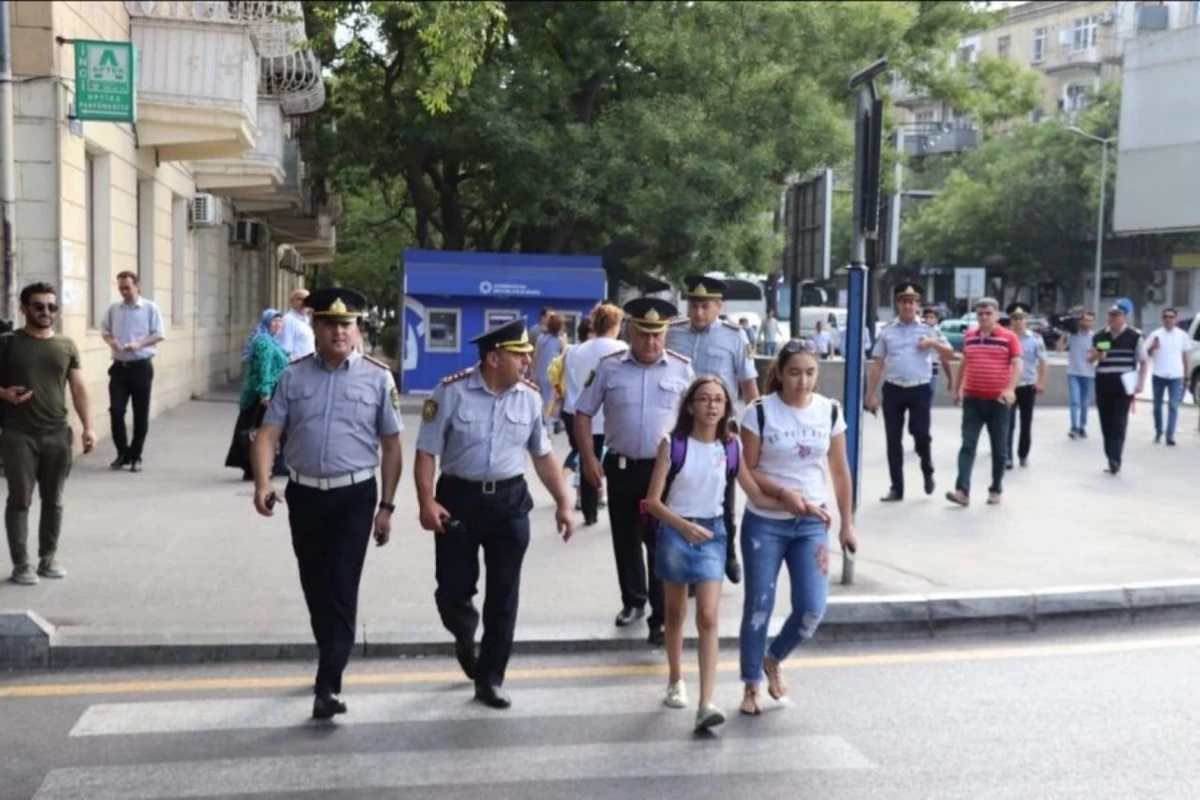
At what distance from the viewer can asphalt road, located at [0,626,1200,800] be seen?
5066mm

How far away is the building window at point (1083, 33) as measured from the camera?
6625cm

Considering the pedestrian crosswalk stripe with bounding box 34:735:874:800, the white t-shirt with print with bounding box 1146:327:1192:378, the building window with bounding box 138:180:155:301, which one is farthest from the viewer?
the white t-shirt with print with bounding box 1146:327:1192:378

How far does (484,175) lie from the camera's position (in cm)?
2891

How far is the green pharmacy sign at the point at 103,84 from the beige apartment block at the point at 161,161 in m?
0.31

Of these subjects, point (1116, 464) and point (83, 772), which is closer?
point (83, 772)

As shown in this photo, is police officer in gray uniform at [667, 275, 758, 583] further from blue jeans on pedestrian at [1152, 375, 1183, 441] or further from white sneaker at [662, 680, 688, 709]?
blue jeans on pedestrian at [1152, 375, 1183, 441]

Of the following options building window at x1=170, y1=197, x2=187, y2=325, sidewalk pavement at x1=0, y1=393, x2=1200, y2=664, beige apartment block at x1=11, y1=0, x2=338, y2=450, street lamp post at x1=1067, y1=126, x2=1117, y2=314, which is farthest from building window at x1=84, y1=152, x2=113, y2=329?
street lamp post at x1=1067, y1=126, x2=1117, y2=314

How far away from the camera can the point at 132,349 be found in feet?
41.9

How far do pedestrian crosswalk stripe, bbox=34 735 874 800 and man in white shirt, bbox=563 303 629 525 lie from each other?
12.6 feet

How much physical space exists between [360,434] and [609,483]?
1.66 m

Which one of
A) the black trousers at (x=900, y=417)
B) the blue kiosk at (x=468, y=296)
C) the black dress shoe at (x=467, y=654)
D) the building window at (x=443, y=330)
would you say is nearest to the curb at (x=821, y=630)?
the black dress shoe at (x=467, y=654)

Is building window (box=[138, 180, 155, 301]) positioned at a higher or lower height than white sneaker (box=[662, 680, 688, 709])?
higher

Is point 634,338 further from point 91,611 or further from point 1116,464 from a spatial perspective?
point 1116,464

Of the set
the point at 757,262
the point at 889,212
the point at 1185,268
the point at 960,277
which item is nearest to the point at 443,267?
the point at 757,262
